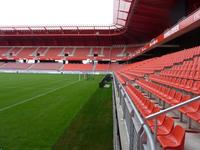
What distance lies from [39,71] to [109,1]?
22.5 meters

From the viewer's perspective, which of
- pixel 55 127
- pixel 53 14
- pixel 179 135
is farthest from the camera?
pixel 53 14

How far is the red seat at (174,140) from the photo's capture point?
111 inches

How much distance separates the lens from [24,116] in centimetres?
989

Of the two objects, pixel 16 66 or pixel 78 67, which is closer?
pixel 78 67

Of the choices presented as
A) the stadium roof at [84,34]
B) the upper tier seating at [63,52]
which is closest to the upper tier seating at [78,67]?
the upper tier seating at [63,52]

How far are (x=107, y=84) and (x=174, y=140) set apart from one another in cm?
2281

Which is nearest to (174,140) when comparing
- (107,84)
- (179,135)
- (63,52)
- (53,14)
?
(179,135)

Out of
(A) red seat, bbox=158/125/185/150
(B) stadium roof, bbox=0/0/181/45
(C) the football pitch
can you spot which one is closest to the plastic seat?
(C) the football pitch

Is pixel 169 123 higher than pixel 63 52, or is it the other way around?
pixel 63 52

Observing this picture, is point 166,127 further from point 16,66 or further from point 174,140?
point 16,66

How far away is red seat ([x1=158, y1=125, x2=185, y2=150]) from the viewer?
2.81 meters

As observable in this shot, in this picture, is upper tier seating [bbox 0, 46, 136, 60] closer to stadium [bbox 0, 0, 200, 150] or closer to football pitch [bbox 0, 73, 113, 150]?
stadium [bbox 0, 0, 200, 150]

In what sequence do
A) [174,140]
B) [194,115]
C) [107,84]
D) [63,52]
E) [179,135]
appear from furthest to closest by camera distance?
[63,52], [107,84], [194,115], [174,140], [179,135]

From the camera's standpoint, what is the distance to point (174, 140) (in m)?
3.05
